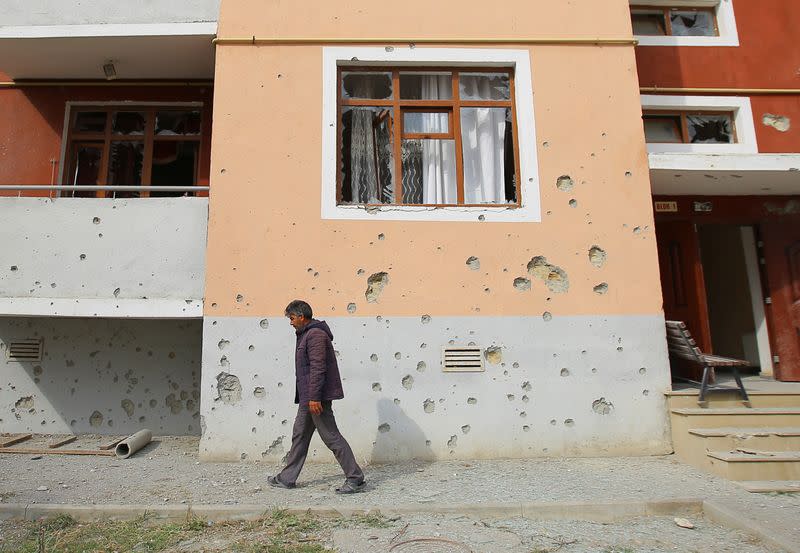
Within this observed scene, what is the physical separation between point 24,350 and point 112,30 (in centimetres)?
427

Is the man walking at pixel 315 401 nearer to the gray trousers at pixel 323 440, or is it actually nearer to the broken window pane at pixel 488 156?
the gray trousers at pixel 323 440

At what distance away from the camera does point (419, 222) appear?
6078 millimetres

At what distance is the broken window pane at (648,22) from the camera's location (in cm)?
805

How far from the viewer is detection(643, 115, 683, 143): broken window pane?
782cm

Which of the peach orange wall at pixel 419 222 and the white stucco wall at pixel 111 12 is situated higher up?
the white stucco wall at pixel 111 12

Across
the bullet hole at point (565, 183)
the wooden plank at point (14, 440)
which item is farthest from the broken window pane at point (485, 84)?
the wooden plank at point (14, 440)

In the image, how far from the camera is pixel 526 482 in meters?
4.86

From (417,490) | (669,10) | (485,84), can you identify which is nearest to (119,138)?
(485,84)

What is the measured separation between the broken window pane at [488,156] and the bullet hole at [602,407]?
8.24 ft

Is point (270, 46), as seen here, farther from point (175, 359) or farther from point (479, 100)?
point (175, 359)

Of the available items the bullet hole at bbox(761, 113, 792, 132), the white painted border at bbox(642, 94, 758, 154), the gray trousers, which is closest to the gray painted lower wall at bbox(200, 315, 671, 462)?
the gray trousers

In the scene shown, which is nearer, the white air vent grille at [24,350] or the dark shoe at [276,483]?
the dark shoe at [276,483]

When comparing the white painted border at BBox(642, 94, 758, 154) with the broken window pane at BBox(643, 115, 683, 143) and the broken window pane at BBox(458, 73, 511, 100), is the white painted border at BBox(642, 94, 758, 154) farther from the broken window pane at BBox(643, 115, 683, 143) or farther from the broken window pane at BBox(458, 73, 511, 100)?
the broken window pane at BBox(458, 73, 511, 100)

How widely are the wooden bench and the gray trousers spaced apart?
390cm
